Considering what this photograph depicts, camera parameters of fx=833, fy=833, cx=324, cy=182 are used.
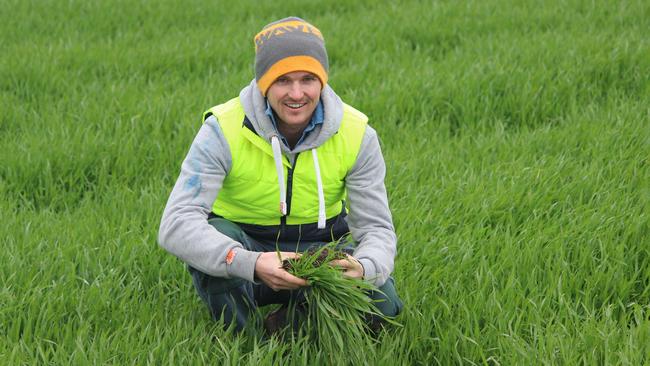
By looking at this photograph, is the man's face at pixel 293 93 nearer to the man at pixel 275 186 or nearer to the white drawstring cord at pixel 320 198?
the man at pixel 275 186

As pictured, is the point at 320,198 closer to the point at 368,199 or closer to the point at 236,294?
the point at 368,199

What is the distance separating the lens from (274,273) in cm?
237

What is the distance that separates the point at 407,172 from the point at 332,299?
4.97ft

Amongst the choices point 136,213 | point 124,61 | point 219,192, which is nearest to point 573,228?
point 219,192

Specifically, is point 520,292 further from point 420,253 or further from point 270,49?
point 270,49

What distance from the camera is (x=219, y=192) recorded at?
8.95 feet

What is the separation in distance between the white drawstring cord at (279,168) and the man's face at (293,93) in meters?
0.08

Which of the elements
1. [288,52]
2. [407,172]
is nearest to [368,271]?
[288,52]

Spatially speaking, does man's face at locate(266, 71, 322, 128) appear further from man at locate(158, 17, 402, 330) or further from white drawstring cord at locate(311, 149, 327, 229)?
white drawstring cord at locate(311, 149, 327, 229)

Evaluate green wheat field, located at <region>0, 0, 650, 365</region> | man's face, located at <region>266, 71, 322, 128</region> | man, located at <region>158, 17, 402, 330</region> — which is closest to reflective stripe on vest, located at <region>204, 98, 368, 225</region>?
man, located at <region>158, 17, 402, 330</region>

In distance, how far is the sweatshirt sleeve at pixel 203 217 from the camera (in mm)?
2412

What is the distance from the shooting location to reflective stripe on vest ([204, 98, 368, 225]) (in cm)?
260

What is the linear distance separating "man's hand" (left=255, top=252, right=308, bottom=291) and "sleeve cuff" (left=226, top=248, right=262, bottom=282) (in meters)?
0.02

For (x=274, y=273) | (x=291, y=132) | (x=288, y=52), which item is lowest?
(x=274, y=273)
